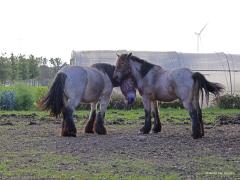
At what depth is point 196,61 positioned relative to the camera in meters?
33.0

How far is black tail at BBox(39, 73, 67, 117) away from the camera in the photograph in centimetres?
1385

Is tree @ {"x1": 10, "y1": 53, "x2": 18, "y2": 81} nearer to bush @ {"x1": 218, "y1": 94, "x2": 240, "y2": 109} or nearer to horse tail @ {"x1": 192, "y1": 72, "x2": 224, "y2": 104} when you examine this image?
bush @ {"x1": 218, "y1": 94, "x2": 240, "y2": 109}

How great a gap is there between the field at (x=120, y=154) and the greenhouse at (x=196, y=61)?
1570cm

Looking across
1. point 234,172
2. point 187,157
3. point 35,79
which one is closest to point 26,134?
point 187,157

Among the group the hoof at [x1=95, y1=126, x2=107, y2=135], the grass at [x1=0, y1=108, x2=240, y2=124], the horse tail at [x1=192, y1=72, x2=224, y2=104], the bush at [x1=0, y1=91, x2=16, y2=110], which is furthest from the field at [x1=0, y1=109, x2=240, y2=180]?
the bush at [x1=0, y1=91, x2=16, y2=110]

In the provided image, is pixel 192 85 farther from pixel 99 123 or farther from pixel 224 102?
pixel 224 102

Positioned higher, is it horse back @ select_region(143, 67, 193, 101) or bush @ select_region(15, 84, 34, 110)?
horse back @ select_region(143, 67, 193, 101)

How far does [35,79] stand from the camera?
69.8 metres

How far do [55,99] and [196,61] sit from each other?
20273mm

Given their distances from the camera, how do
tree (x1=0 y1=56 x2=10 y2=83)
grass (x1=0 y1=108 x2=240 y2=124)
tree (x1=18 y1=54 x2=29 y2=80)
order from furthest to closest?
tree (x1=18 y1=54 x2=29 y2=80) → tree (x1=0 y1=56 x2=10 y2=83) → grass (x1=0 y1=108 x2=240 y2=124)

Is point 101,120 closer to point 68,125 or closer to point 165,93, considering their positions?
point 68,125

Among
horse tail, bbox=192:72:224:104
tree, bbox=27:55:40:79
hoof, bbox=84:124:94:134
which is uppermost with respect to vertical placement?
horse tail, bbox=192:72:224:104

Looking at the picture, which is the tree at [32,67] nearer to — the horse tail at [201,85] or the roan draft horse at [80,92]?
the roan draft horse at [80,92]

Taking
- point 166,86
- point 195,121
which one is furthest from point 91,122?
point 195,121
